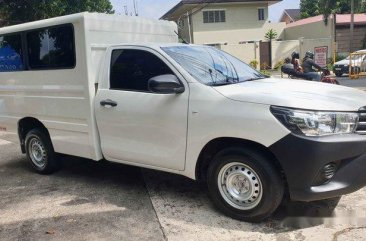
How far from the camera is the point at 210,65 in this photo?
4824 millimetres

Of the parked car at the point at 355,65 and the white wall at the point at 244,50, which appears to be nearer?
the parked car at the point at 355,65

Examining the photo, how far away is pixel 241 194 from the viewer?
14.0ft

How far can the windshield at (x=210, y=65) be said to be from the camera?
4582 mm

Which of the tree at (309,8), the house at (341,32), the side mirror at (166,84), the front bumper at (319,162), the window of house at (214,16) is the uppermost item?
the tree at (309,8)

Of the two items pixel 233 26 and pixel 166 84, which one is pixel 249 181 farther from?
pixel 233 26

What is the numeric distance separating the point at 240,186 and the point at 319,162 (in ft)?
2.80

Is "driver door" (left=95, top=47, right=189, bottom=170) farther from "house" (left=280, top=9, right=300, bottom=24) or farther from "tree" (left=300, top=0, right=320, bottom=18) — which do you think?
"house" (left=280, top=9, right=300, bottom=24)

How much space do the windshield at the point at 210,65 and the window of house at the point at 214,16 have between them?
30838 millimetres

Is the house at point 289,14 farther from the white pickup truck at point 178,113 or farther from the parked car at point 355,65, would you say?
the white pickup truck at point 178,113

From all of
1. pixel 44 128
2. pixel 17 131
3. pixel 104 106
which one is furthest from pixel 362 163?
pixel 17 131

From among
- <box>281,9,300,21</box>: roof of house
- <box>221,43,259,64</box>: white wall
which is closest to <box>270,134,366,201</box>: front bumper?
Answer: <box>221,43,259,64</box>: white wall

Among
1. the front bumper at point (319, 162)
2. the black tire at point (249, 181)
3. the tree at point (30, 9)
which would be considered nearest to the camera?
the front bumper at point (319, 162)

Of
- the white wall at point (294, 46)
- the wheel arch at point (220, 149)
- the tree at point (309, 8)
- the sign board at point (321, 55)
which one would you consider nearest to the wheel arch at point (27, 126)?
the wheel arch at point (220, 149)

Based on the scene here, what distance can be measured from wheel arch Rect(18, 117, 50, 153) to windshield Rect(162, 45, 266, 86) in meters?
2.47
